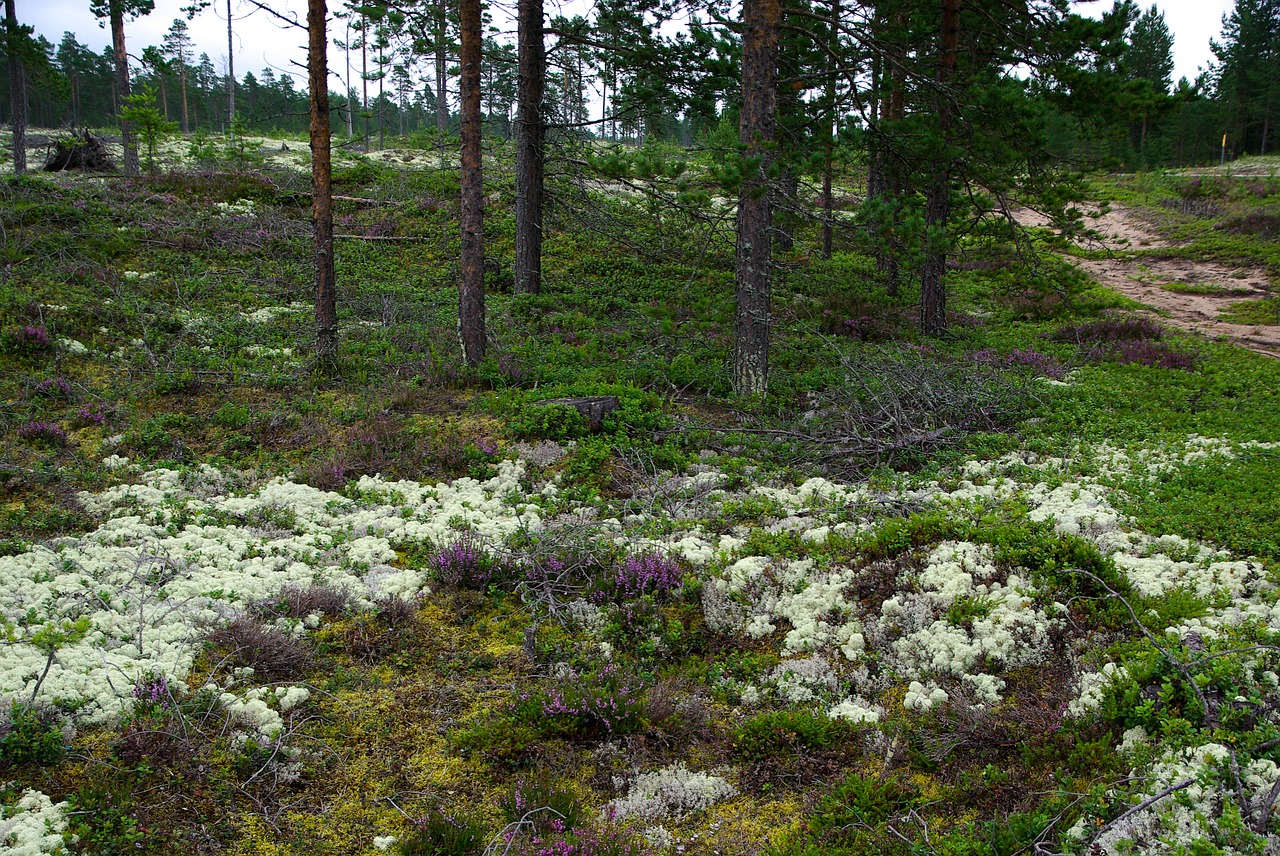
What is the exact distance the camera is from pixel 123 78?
26.3 m

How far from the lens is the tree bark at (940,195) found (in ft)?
39.3

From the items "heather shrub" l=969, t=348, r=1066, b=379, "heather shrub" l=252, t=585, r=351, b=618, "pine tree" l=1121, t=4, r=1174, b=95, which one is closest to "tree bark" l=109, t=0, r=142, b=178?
"heather shrub" l=252, t=585, r=351, b=618

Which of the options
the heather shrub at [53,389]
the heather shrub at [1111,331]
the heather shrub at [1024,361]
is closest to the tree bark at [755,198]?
the heather shrub at [1024,361]

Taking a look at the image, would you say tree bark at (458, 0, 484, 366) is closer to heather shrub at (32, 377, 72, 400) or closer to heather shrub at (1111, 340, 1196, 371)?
heather shrub at (32, 377, 72, 400)

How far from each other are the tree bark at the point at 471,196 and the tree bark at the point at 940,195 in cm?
737

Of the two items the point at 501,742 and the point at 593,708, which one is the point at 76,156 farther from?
the point at 593,708

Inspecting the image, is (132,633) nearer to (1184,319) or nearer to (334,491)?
(334,491)

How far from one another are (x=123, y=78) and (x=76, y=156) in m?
3.74

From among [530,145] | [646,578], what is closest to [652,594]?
[646,578]

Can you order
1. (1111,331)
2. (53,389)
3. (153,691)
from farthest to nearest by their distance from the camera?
(1111,331) → (53,389) → (153,691)

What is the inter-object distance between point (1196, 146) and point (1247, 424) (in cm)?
6734

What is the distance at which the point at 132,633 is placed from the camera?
16.6 feet

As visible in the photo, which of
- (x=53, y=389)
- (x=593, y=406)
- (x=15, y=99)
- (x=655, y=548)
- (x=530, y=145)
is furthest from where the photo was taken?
(x=15, y=99)

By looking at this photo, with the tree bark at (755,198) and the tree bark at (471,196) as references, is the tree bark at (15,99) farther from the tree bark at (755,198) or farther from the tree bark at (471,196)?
the tree bark at (755,198)
